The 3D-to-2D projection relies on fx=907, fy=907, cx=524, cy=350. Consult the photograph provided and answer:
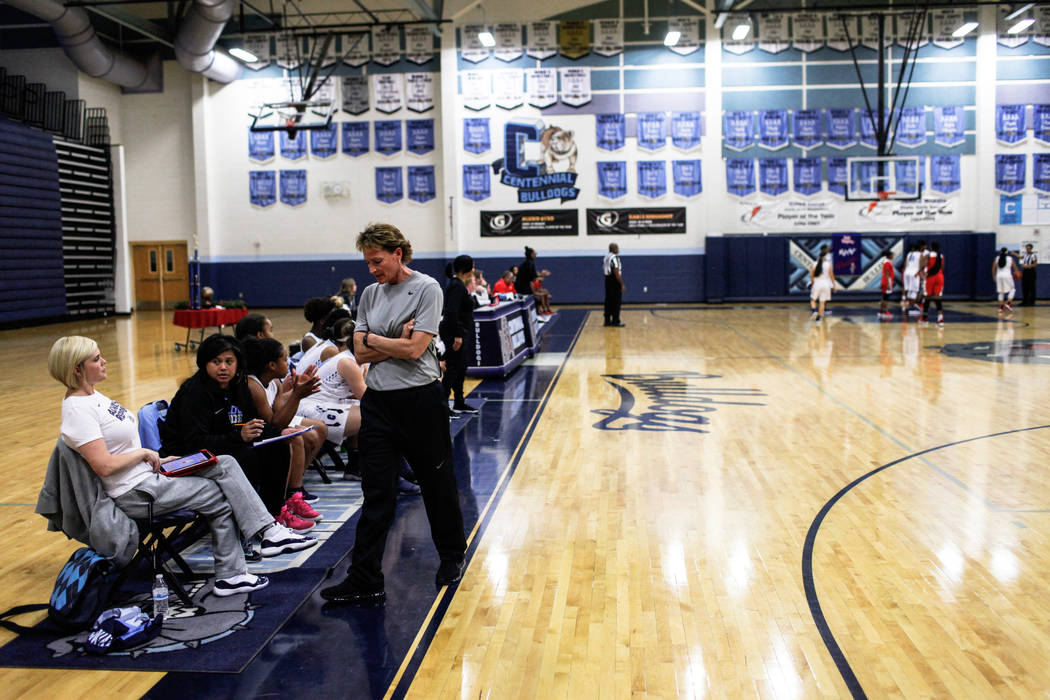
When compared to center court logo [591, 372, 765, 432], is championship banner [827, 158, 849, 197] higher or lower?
higher

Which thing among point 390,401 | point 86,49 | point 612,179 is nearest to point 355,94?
point 86,49

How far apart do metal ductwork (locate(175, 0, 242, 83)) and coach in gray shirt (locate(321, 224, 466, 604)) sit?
17.6m

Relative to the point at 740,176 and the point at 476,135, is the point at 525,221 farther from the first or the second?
the point at 740,176

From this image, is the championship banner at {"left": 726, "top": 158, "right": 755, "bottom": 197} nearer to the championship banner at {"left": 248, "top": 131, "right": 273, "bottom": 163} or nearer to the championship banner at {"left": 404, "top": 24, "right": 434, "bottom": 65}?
the championship banner at {"left": 404, "top": 24, "right": 434, "bottom": 65}

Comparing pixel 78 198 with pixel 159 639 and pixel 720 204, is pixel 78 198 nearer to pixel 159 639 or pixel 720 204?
pixel 720 204

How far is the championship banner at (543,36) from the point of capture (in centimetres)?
2550

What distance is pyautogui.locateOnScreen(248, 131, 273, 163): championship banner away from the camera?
26484 mm

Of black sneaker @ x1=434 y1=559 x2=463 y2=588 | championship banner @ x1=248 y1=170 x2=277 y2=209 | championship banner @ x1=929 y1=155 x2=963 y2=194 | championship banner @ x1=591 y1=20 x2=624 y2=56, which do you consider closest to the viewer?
black sneaker @ x1=434 y1=559 x2=463 y2=588

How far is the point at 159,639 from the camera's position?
3.93 metres

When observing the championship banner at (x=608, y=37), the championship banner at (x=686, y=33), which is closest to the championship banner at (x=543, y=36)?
the championship banner at (x=608, y=37)

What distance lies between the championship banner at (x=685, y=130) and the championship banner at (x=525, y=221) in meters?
3.50

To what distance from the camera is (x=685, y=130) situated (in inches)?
995

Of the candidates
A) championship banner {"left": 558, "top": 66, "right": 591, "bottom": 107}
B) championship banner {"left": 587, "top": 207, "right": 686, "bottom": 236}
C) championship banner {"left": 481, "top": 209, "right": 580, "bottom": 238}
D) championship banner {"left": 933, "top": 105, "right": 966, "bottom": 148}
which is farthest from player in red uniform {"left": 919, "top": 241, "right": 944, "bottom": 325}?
championship banner {"left": 558, "top": 66, "right": 591, "bottom": 107}

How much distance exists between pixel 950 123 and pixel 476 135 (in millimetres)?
13038
